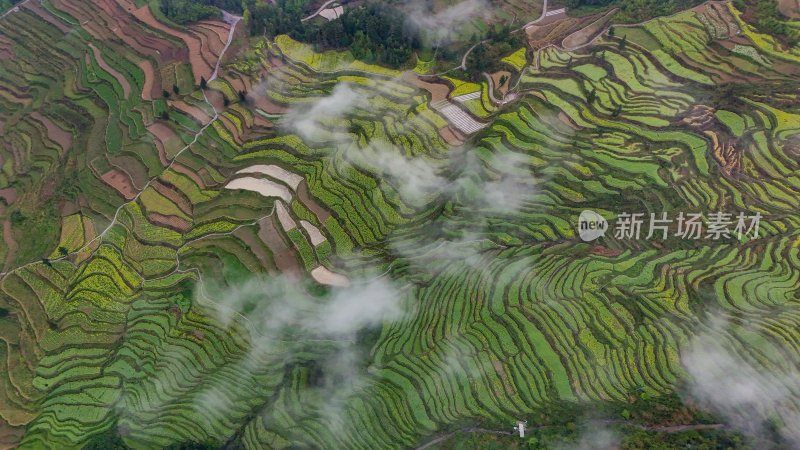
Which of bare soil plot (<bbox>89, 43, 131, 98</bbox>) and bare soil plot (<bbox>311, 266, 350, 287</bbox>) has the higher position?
bare soil plot (<bbox>89, 43, 131, 98</bbox>)

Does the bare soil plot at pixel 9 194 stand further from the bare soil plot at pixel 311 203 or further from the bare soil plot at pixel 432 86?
the bare soil plot at pixel 432 86

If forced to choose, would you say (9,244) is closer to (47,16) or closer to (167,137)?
(167,137)

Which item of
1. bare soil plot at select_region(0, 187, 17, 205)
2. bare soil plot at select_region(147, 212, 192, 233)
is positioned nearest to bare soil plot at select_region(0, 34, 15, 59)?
bare soil plot at select_region(0, 187, 17, 205)

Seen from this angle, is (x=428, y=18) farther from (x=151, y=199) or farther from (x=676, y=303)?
(x=676, y=303)

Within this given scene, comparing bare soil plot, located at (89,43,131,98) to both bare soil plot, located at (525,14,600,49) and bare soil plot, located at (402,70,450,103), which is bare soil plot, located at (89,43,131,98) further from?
bare soil plot, located at (525,14,600,49)

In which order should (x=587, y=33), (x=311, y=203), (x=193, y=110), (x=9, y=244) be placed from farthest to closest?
(x=587, y=33) < (x=193, y=110) < (x=9, y=244) < (x=311, y=203)

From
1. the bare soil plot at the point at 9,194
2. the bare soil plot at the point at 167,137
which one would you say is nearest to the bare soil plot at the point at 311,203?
the bare soil plot at the point at 167,137

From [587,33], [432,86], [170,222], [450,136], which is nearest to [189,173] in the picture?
[170,222]

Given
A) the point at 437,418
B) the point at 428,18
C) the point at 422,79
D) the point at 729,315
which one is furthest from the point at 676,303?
the point at 428,18
